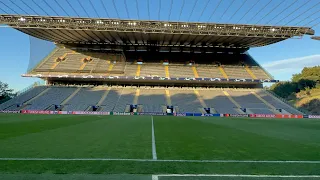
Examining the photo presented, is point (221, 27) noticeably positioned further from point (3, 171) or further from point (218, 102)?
point (3, 171)

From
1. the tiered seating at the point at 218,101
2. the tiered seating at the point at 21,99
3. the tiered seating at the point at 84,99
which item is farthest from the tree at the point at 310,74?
the tiered seating at the point at 21,99

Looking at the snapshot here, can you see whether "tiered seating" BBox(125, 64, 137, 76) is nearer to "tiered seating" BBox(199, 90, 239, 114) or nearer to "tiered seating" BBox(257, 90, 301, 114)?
"tiered seating" BBox(199, 90, 239, 114)

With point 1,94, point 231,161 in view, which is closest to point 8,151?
point 231,161

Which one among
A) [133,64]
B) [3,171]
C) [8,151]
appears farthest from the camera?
[133,64]

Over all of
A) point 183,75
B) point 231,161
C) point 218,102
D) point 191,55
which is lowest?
point 231,161

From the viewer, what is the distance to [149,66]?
53781 millimetres

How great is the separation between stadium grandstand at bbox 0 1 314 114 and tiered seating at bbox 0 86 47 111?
16 centimetres

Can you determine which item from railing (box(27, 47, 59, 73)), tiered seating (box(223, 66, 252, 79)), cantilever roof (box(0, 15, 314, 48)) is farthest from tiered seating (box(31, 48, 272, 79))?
cantilever roof (box(0, 15, 314, 48))

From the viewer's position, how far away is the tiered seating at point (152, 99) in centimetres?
4353

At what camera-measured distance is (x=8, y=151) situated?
23.0 ft

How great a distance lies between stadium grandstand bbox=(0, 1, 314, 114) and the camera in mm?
40969

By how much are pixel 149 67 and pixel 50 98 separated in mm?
19867

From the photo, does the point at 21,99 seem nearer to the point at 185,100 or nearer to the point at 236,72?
the point at 185,100

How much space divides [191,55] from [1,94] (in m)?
45.9
